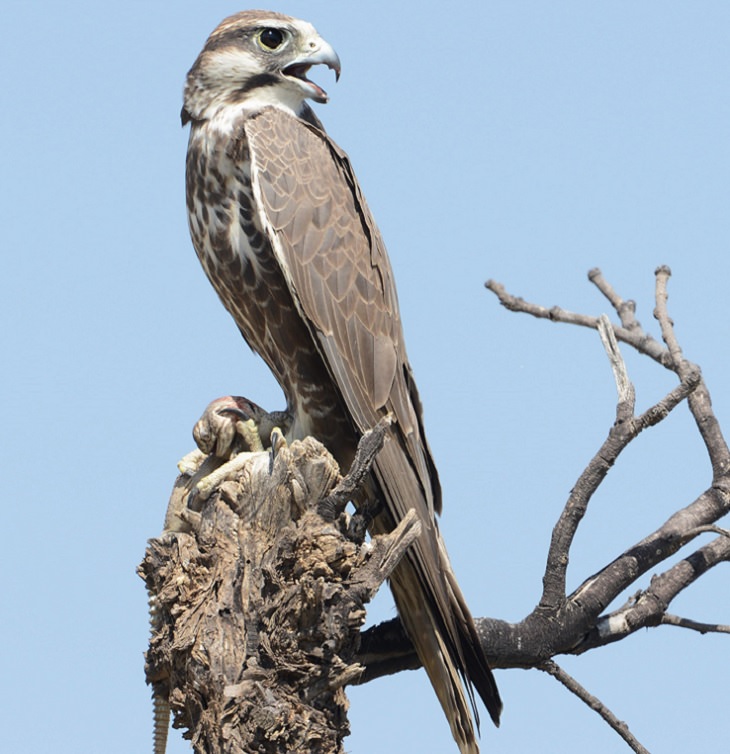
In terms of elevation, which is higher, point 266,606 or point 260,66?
point 260,66

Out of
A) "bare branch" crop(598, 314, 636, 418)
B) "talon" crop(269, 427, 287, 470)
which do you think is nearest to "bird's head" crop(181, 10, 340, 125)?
"bare branch" crop(598, 314, 636, 418)

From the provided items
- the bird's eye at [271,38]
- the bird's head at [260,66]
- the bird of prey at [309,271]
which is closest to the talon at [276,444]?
the bird of prey at [309,271]

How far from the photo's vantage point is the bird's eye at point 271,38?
4.85 meters

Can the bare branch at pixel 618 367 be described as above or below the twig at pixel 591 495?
above

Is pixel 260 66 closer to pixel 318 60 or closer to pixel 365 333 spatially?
pixel 318 60

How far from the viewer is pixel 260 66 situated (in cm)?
481

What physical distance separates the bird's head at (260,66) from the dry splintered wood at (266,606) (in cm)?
167

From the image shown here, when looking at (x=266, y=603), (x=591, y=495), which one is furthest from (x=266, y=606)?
(x=591, y=495)

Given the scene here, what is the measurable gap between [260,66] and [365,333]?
1179 mm

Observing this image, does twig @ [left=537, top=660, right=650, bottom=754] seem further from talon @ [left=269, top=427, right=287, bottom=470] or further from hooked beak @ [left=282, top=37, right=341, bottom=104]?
hooked beak @ [left=282, top=37, right=341, bottom=104]

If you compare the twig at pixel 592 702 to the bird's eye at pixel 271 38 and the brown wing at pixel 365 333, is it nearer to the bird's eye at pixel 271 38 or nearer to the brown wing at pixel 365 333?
the brown wing at pixel 365 333

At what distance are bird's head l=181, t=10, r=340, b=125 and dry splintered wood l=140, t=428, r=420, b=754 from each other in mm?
1671

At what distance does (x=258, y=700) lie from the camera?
3426 millimetres

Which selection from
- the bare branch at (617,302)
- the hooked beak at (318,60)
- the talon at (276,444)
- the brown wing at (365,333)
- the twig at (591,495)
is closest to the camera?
the talon at (276,444)
